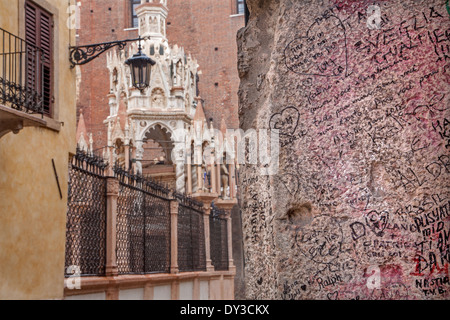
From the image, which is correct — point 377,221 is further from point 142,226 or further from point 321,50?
point 142,226

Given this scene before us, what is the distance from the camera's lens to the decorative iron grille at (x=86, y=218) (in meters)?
9.79

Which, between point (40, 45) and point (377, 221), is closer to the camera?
point (377, 221)

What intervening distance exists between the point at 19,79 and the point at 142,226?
18.3 ft

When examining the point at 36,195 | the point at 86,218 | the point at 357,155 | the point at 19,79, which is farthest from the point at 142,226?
the point at 357,155

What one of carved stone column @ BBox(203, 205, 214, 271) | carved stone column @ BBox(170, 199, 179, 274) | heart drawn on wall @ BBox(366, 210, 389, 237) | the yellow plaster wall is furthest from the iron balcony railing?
carved stone column @ BBox(203, 205, 214, 271)

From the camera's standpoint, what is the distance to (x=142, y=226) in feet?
41.8

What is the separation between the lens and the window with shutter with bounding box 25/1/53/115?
30.0ft

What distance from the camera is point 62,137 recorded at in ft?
32.2

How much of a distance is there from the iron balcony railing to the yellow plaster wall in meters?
0.36

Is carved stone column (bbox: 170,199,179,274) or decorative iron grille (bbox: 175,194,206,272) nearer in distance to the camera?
carved stone column (bbox: 170,199,179,274)

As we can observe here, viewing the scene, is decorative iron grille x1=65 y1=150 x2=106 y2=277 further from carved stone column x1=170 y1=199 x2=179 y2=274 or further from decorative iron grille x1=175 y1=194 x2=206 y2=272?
decorative iron grille x1=175 y1=194 x2=206 y2=272

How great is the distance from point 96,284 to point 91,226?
0.88 metres

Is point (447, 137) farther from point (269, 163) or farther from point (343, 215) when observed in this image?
point (269, 163)
